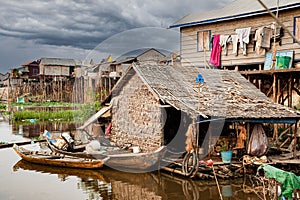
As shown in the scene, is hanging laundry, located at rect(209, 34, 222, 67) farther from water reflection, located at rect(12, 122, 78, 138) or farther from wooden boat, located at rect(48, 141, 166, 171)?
water reflection, located at rect(12, 122, 78, 138)

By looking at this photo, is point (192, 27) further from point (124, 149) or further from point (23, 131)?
point (23, 131)

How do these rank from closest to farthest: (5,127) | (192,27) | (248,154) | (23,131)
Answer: (248,154), (192,27), (23,131), (5,127)

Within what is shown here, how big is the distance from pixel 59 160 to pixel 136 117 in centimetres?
302

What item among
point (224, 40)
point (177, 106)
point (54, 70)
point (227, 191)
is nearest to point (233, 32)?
point (224, 40)

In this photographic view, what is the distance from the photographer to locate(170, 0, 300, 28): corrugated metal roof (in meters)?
14.2

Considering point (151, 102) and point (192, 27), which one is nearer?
point (151, 102)

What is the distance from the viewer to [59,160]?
37.6 ft

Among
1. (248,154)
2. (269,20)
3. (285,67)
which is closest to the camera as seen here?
(248,154)

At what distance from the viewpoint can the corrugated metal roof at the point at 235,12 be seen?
14.2m

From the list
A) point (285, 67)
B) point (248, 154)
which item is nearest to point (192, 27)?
point (285, 67)

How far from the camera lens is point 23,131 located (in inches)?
797

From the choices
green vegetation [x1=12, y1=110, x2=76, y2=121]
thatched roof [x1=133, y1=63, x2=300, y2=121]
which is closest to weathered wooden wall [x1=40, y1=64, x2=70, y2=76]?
green vegetation [x1=12, y1=110, x2=76, y2=121]

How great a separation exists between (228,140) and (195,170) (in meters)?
2.26

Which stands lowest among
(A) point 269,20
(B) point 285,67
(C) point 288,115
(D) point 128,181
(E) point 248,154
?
(D) point 128,181
